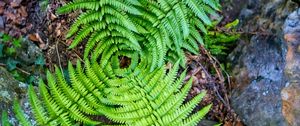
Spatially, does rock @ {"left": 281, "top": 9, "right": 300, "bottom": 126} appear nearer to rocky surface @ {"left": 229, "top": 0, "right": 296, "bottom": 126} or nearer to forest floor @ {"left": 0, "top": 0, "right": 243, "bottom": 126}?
rocky surface @ {"left": 229, "top": 0, "right": 296, "bottom": 126}

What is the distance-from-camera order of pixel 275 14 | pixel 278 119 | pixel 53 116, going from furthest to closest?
1. pixel 275 14
2. pixel 278 119
3. pixel 53 116

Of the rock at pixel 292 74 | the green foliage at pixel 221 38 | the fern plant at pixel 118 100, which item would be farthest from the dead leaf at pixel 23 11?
the rock at pixel 292 74

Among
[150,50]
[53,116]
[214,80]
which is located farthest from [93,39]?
[214,80]

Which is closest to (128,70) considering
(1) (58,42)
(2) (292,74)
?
(1) (58,42)

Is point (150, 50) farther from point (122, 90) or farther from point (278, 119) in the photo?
point (278, 119)

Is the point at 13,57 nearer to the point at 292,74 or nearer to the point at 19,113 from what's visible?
the point at 19,113
